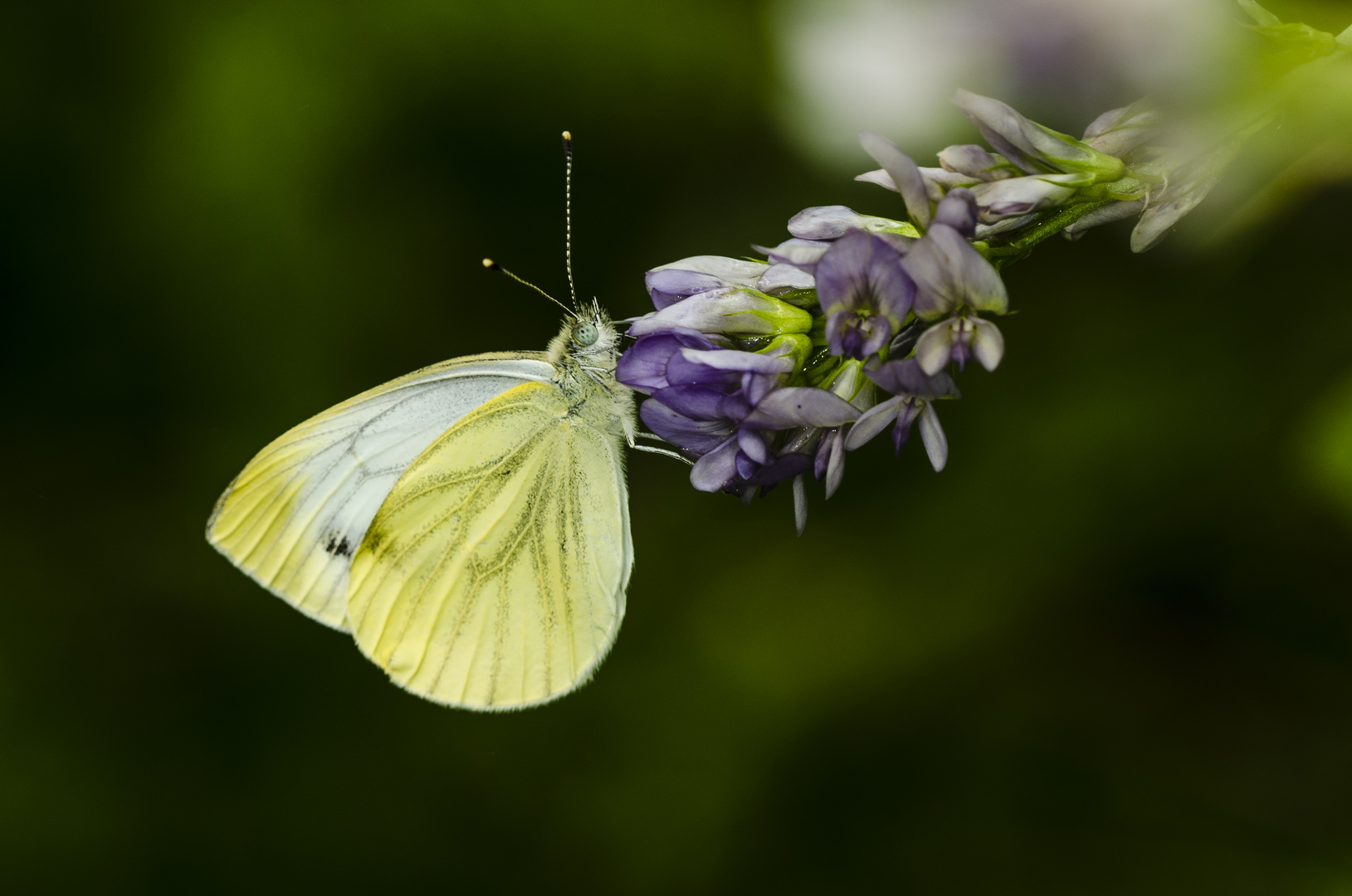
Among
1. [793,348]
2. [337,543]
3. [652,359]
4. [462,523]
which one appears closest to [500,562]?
[462,523]

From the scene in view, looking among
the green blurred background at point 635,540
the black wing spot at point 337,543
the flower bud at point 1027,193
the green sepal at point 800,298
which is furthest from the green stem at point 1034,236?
the green blurred background at point 635,540

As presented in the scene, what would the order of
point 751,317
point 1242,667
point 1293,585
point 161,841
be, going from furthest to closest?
point 161,841
point 1242,667
point 1293,585
point 751,317

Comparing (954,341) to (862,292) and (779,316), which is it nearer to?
(862,292)

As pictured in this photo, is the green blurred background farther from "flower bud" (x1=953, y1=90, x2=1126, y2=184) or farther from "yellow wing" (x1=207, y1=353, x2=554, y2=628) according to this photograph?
"flower bud" (x1=953, y1=90, x2=1126, y2=184)

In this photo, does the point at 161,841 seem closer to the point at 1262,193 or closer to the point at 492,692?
the point at 492,692

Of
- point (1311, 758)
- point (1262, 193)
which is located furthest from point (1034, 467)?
point (1262, 193)

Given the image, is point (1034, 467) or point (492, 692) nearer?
point (492, 692)

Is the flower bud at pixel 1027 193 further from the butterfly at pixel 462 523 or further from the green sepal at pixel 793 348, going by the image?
the butterfly at pixel 462 523
